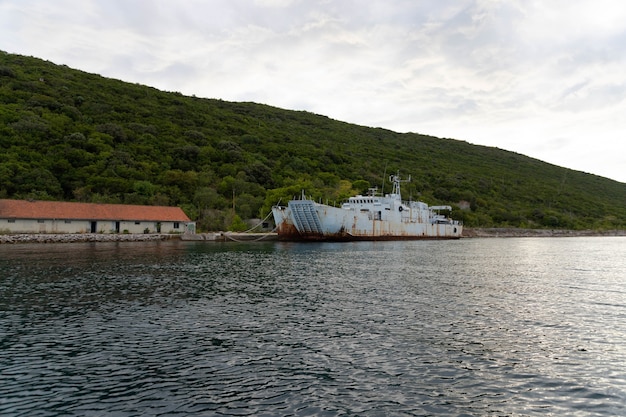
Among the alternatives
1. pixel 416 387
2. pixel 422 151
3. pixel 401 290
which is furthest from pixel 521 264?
pixel 422 151

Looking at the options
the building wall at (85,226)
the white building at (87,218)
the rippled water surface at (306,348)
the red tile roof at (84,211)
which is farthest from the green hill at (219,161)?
the rippled water surface at (306,348)

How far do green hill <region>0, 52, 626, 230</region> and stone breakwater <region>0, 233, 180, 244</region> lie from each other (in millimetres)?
12114

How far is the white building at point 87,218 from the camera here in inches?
2082

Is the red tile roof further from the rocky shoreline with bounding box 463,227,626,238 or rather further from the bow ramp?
the rocky shoreline with bounding box 463,227,626,238

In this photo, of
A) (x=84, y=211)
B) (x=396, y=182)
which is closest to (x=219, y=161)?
(x=396, y=182)

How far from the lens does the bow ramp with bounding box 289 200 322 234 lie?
194 ft

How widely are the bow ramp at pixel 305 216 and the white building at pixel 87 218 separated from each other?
15717 millimetres

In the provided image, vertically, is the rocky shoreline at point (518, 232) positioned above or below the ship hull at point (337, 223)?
below

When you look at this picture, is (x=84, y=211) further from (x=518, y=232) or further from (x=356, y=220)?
(x=518, y=232)

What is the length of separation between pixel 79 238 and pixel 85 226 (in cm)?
405

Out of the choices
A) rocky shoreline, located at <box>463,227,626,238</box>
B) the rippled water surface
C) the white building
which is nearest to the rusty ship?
the white building

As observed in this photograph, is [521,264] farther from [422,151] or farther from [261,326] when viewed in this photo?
[422,151]

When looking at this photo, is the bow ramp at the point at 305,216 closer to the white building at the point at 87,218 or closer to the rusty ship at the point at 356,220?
the rusty ship at the point at 356,220

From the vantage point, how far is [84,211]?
5778cm
